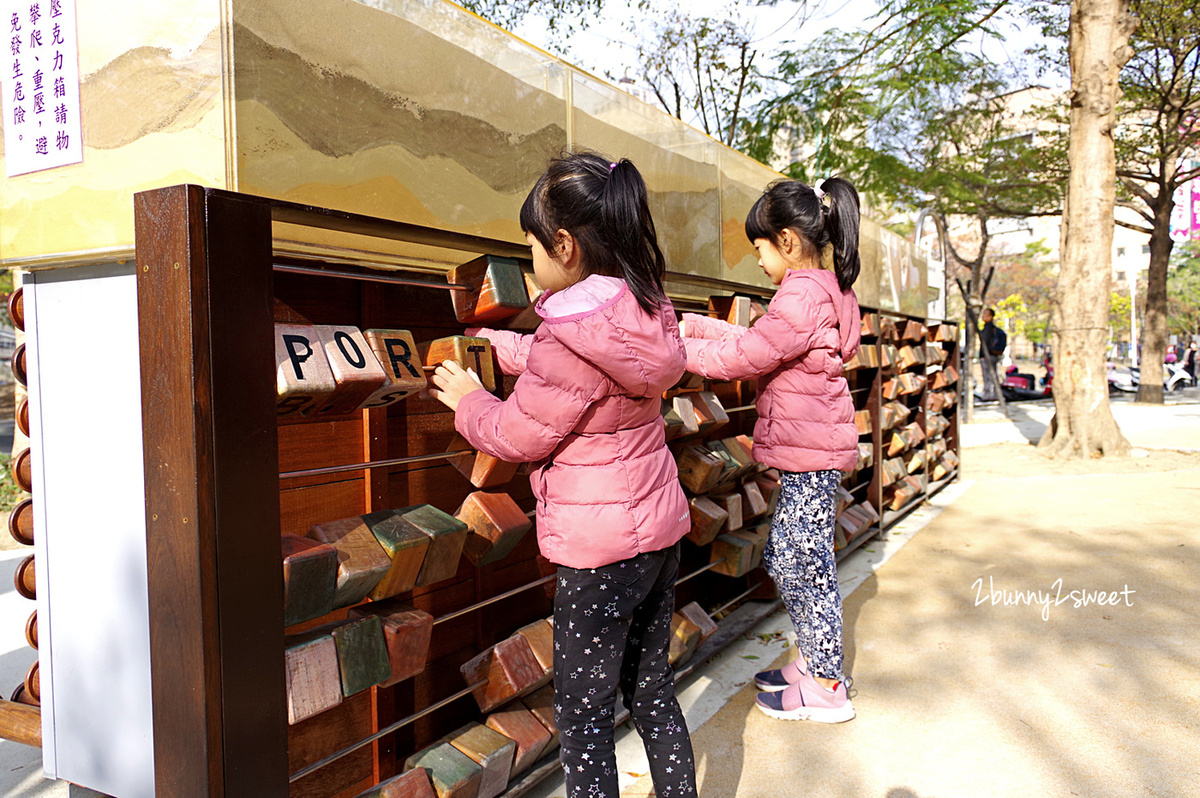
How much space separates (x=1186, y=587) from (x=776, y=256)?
2963mm

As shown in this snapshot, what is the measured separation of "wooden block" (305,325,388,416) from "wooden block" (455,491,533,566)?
445 mm

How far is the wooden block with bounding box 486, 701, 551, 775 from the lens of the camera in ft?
7.30

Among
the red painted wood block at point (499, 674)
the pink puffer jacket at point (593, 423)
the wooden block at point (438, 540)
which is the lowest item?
the red painted wood block at point (499, 674)

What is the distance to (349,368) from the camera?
1.75m

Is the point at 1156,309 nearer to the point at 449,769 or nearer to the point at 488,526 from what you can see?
the point at 488,526

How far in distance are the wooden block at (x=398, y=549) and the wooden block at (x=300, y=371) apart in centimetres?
34

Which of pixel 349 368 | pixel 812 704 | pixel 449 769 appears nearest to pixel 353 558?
pixel 349 368

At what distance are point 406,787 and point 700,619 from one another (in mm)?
1559

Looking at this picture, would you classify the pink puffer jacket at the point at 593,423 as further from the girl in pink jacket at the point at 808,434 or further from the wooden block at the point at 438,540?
the girl in pink jacket at the point at 808,434

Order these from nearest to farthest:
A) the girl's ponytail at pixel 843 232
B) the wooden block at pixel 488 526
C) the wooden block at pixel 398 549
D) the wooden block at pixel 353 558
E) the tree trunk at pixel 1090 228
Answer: the wooden block at pixel 353 558 < the wooden block at pixel 398 549 < the wooden block at pixel 488 526 < the girl's ponytail at pixel 843 232 < the tree trunk at pixel 1090 228

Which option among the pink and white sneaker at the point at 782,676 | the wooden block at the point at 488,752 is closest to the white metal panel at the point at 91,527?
the wooden block at the point at 488,752

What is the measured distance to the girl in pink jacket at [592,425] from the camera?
166 cm

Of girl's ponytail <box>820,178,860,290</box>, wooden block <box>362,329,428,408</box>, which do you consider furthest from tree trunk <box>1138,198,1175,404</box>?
wooden block <box>362,329,428,408</box>

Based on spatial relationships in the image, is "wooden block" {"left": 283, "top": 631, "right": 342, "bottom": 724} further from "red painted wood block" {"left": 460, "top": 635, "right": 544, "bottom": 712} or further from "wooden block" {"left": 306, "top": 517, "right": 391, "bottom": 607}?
"red painted wood block" {"left": 460, "top": 635, "right": 544, "bottom": 712}
